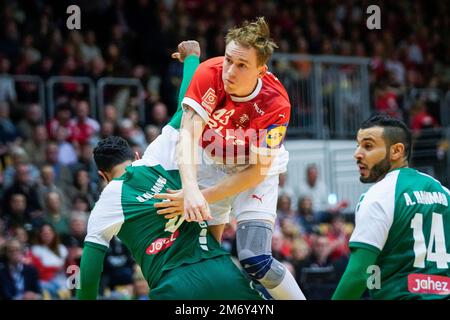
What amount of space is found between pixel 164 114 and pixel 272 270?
8.05 meters

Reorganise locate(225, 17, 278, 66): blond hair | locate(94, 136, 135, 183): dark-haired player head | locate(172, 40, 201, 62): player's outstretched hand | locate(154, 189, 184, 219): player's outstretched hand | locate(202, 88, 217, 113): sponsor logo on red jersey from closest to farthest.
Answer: locate(154, 189, 184, 219): player's outstretched hand → locate(225, 17, 278, 66): blond hair → locate(202, 88, 217, 113): sponsor logo on red jersey → locate(94, 136, 135, 183): dark-haired player head → locate(172, 40, 201, 62): player's outstretched hand

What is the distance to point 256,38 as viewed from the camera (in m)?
6.20

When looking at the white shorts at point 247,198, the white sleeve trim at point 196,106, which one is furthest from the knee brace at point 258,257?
the white sleeve trim at point 196,106

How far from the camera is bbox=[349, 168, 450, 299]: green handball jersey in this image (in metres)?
5.23

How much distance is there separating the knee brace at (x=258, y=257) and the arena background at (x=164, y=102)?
12.5 ft

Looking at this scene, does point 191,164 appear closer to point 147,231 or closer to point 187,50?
point 147,231

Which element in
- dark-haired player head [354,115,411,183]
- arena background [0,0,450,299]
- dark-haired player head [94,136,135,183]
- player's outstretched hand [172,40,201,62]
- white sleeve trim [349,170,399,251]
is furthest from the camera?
arena background [0,0,450,299]

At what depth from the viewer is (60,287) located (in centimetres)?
1136

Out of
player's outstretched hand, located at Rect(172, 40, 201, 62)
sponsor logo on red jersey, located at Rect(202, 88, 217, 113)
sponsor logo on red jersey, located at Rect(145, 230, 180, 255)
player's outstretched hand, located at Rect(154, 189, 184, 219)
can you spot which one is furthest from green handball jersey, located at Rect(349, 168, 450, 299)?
player's outstretched hand, located at Rect(172, 40, 201, 62)

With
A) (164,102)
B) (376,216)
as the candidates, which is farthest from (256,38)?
(164,102)

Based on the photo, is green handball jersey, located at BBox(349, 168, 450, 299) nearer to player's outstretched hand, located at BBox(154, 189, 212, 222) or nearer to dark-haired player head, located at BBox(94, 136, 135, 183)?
player's outstretched hand, located at BBox(154, 189, 212, 222)

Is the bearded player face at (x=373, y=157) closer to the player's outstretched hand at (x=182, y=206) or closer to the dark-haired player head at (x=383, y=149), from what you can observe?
the dark-haired player head at (x=383, y=149)

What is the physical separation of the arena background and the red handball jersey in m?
3.96
